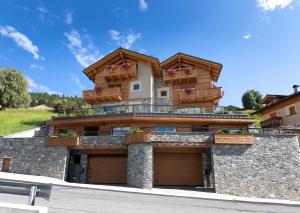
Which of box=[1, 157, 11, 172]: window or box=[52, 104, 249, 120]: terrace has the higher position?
box=[52, 104, 249, 120]: terrace

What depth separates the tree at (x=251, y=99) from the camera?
210 ft

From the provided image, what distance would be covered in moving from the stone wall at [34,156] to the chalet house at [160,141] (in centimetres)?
8

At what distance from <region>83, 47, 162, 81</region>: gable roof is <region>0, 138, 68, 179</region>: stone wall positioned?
11905 mm

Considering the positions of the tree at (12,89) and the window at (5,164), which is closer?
the window at (5,164)

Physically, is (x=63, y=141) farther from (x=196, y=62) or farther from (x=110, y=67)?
(x=196, y=62)

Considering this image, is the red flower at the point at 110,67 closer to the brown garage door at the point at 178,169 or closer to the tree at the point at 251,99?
the brown garage door at the point at 178,169

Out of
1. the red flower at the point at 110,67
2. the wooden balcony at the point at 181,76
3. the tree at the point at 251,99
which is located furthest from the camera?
the tree at the point at 251,99

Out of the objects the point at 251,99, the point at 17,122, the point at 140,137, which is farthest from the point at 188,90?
the point at 251,99

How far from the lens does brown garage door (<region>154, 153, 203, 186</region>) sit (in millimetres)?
21672

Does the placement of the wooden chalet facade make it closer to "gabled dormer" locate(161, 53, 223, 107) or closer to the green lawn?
"gabled dormer" locate(161, 53, 223, 107)

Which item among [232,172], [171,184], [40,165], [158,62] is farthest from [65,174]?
[158,62]

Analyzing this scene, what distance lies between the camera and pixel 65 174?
20.7 metres

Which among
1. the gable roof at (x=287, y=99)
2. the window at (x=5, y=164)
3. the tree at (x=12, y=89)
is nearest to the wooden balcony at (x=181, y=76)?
the gable roof at (x=287, y=99)

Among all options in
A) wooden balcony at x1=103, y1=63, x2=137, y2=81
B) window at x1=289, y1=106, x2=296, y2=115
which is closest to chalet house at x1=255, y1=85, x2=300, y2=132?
window at x1=289, y1=106, x2=296, y2=115
